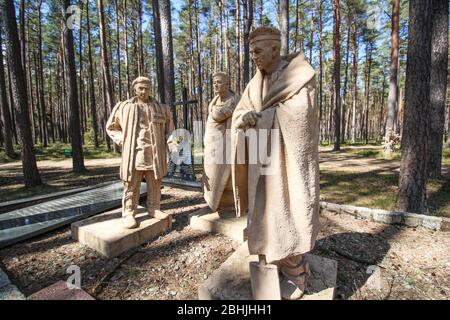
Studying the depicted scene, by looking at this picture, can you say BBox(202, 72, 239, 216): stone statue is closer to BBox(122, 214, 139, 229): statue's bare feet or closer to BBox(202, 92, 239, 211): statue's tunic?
BBox(202, 92, 239, 211): statue's tunic

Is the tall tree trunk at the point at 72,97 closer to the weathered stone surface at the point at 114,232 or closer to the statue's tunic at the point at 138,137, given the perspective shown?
the weathered stone surface at the point at 114,232

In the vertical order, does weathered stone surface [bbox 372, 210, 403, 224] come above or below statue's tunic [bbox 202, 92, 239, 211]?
below

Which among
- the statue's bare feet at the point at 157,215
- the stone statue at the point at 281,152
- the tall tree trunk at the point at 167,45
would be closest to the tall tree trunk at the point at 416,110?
the stone statue at the point at 281,152

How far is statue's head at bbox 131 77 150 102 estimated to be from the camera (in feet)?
11.9

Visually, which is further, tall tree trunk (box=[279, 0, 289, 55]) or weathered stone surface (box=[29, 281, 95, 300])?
tall tree trunk (box=[279, 0, 289, 55])

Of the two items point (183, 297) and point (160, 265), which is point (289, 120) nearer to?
point (183, 297)

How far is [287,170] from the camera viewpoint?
6.09 ft

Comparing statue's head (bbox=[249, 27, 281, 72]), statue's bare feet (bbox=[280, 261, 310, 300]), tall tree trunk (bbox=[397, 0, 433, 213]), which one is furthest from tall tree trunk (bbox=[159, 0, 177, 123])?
statue's bare feet (bbox=[280, 261, 310, 300])

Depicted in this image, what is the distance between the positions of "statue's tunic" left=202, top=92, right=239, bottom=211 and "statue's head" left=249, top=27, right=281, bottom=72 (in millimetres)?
1897

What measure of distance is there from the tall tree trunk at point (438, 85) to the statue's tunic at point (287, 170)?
25.2 feet

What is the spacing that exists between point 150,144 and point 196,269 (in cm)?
186

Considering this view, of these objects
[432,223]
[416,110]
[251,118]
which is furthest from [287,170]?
[416,110]

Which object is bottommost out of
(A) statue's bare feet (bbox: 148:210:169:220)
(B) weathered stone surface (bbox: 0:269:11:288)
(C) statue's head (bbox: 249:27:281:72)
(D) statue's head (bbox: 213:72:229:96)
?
(B) weathered stone surface (bbox: 0:269:11:288)

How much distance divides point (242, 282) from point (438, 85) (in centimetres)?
924
